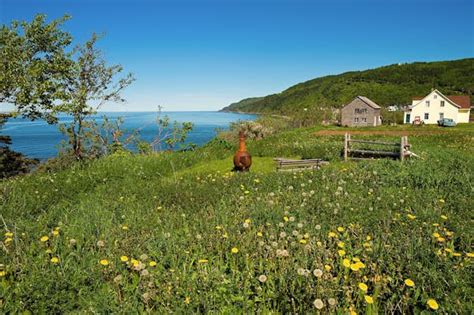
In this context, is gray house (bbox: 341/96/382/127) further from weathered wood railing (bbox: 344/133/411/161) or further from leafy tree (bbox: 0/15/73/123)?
leafy tree (bbox: 0/15/73/123)

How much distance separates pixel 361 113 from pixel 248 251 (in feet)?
198

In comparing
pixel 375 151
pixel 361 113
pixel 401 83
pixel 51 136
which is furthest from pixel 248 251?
pixel 401 83

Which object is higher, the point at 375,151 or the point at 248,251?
the point at 375,151

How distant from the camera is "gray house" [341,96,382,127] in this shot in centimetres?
5709

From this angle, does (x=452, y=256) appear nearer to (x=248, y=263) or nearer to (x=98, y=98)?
(x=248, y=263)

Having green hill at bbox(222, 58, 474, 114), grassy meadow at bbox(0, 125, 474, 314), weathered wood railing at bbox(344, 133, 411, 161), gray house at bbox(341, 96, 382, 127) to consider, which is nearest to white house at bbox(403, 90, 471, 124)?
gray house at bbox(341, 96, 382, 127)

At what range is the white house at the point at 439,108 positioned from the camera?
53531 millimetres

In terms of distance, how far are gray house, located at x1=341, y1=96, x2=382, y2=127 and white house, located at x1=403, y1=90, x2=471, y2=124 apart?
7049 mm

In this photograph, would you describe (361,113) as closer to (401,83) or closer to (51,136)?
(401,83)

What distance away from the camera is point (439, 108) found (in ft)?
178

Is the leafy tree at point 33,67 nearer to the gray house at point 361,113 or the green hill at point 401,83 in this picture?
the gray house at point 361,113

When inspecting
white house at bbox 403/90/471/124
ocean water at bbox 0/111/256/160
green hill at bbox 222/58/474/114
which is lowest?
ocean water at bbox 0/111/256/160

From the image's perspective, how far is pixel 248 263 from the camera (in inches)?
139

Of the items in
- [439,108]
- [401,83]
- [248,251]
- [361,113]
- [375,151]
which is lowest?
[248,251]
